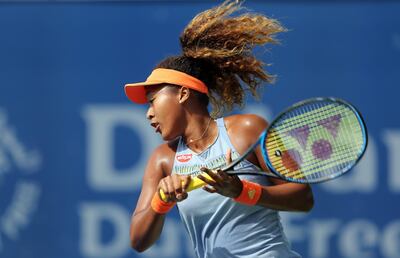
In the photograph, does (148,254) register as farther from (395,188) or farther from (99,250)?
(395,188)

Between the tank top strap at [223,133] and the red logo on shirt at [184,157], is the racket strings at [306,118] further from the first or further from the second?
the red logo on shirt at [184,157]

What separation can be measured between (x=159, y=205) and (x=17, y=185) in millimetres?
2379

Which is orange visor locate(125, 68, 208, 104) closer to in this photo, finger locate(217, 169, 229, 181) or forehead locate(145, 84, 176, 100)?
forehead locate(145, 84, 176, 100)

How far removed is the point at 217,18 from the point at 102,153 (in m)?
2.11

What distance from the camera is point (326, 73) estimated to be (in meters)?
5.25

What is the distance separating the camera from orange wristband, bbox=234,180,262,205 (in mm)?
2943

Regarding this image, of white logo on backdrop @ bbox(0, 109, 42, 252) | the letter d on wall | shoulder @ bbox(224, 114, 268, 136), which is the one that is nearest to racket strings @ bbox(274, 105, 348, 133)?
shoulder @ bbox(224, 114, 268, 136)

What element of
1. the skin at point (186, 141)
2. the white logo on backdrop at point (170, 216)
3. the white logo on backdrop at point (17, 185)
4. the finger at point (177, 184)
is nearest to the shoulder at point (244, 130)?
the skin at point (186, 141)

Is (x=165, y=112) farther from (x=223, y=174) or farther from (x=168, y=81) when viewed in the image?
(x=223, y=174)

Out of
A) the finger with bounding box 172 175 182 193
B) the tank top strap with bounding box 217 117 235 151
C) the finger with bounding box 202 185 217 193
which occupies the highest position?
the tank top strap with bounding box 217 117 235 151

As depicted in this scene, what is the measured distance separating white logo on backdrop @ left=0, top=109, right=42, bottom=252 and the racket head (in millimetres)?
2478

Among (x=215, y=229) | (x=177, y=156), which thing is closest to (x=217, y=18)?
(x=177, y=156)

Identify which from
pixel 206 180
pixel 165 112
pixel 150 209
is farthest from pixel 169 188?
pixel 165 112

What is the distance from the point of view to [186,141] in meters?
3.23
